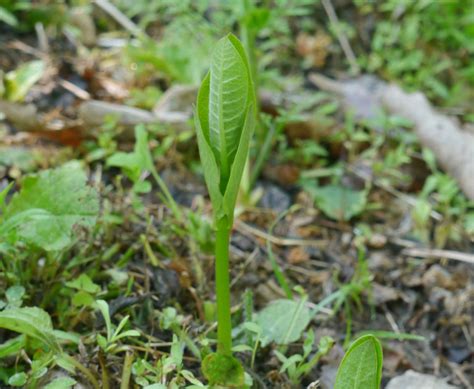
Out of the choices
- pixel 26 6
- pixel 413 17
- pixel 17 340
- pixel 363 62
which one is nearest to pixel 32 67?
pixel 26 6

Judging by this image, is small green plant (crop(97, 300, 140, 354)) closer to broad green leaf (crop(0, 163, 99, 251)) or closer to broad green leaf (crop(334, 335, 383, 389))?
broad green leaf (crop(0, 163, 99, 251))

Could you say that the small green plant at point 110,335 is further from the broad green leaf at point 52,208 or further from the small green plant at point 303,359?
the small green plant at point 303,359

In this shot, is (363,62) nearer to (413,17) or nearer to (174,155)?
(413,17)

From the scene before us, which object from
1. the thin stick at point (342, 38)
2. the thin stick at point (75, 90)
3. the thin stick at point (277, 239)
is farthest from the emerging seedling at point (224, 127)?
the thin stick at point (342, 38)

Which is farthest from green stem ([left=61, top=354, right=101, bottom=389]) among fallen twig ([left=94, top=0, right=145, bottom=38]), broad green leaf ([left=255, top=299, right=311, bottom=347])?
fallen twig ([left=94, top=0, right=145, bottom=38])

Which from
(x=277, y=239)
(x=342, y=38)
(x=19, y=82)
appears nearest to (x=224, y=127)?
(x=277, y=239)

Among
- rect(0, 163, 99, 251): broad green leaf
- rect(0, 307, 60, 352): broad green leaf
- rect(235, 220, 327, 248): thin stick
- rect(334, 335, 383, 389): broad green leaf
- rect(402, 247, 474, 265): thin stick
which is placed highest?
rect(0, 163, 99, 251): broad green leaf
